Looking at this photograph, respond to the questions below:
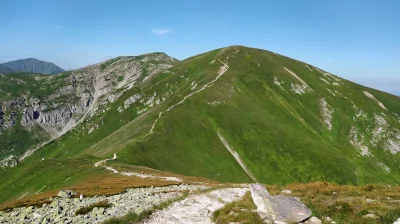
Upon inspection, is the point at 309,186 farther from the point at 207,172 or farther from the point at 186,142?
the point at 186,142

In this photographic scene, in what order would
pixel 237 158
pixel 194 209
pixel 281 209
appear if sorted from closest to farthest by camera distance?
1. pixel 281 209
2. pixel 194 209
3. pixel 237 158

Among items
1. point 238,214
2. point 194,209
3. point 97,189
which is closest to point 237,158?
point 97,189

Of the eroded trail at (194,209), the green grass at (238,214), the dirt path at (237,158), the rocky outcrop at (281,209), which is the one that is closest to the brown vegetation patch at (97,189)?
the eroded trail at (194,209)

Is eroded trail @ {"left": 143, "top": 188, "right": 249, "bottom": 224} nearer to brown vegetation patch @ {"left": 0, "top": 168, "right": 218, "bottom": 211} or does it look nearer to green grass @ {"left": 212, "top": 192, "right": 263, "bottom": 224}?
green grass @ {"left": 212, "top": 192, "right": 263, "bottom": 224}

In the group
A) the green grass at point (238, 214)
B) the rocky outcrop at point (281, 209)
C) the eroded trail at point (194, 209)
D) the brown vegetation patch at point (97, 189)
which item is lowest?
the brown vegetation patch at point (97, 189)

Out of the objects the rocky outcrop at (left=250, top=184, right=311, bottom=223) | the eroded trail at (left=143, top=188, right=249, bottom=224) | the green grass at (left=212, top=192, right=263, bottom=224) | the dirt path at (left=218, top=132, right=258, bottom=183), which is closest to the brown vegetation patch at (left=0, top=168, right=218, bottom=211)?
the eroded trail at (left=143, top=188, right=249, bottom=224)

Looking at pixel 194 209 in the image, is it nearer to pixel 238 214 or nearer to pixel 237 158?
pixel 238 214

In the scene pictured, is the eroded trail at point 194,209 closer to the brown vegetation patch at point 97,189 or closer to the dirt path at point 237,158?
the brown vegetation patch at point 97,189
